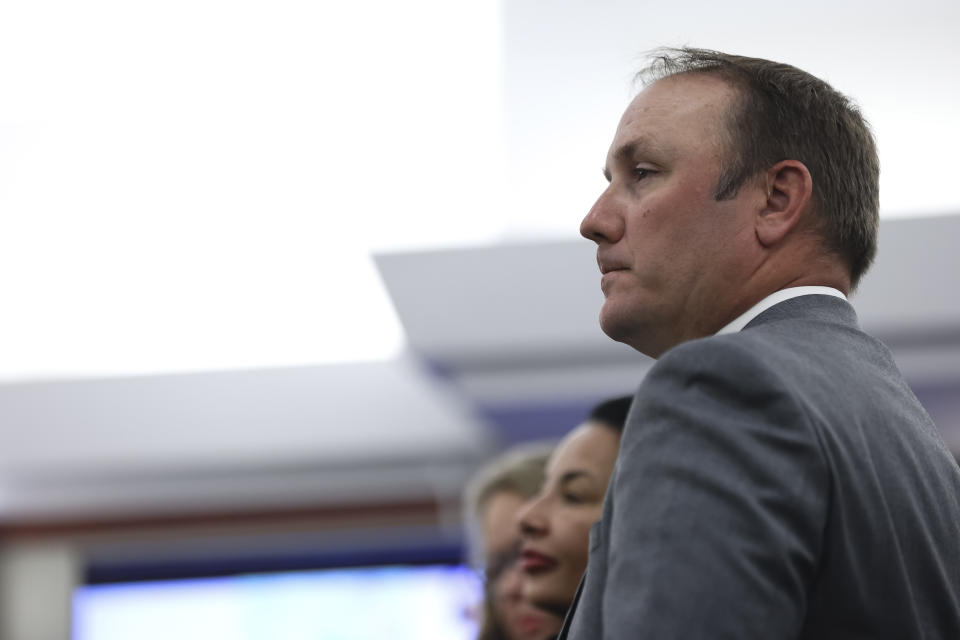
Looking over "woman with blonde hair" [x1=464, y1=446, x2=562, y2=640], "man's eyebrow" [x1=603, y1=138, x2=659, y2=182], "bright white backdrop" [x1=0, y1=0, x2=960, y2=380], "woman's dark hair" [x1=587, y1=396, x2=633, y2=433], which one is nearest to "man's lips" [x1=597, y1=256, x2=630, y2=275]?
"man's eyebrow" [x1=603, y1=138, x2=659, y2=182]

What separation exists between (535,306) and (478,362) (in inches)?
15.3

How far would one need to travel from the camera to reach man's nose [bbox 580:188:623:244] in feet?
3.75

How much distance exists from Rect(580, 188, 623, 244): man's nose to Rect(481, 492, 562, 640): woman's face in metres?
0.96

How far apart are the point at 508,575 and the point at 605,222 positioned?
1.33 m

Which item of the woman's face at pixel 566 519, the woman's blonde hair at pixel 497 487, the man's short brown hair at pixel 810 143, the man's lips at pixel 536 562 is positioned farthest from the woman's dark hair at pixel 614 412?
the man's short brown hair at pixel 810 143

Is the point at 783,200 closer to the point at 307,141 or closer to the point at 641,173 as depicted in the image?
the point at 641,173

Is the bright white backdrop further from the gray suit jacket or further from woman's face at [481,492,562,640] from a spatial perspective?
the gray suit jacket

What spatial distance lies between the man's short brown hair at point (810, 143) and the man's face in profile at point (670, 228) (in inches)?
0.8

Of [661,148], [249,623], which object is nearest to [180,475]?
[249,623]

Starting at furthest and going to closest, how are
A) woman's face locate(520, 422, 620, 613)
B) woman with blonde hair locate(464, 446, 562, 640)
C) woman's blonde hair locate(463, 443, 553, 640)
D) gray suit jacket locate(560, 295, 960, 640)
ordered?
woman's blonde hair locate(463, 443, 553, 640), woman with blonde hair locate(464, 446, 562, 640), woman's face locate(520, 422, 620, 613), gray suit jacket locate(560, 295, 960, 640)

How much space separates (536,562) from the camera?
6.11ft

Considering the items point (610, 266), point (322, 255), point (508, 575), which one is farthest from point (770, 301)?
point (322, 255)

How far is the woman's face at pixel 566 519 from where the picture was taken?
1.83 m

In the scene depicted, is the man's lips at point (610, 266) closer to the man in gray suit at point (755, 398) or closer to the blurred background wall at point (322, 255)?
the man in gray suit at point (755, 398)
